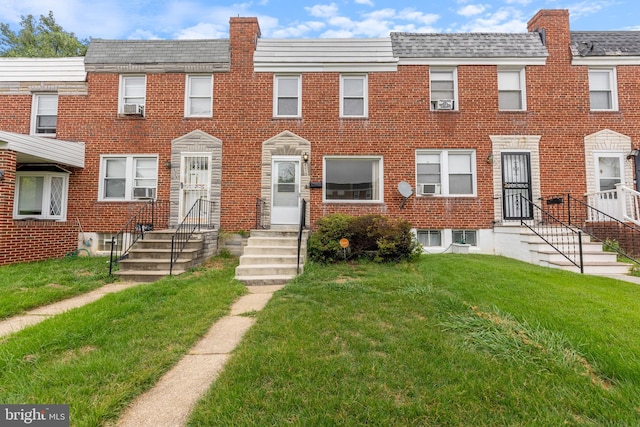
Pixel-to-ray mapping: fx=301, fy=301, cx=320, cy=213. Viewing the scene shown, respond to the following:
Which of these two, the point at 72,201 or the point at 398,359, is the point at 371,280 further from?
the point at 72,201

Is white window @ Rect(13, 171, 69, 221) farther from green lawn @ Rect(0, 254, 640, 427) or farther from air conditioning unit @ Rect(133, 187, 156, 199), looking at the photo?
green lawn @ Rect(0, 254, 640, 427)

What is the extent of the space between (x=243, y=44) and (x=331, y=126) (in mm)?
3946

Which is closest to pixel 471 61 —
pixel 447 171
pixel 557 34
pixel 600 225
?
pixel 557 34

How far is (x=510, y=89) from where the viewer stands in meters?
9.70

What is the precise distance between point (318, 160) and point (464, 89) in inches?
204

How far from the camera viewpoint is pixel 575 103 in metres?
9.37

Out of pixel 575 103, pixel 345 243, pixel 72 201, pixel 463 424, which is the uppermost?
pixel 575 103

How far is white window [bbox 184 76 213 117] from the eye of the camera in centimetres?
985

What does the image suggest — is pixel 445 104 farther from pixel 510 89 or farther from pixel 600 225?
pixel 600 225

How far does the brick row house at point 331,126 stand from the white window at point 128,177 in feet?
0.14

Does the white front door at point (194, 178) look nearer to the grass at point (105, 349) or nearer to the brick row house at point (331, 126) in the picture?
the brick row house at point (331, 126)

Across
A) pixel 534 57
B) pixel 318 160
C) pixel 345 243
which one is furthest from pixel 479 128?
pixel 345 243

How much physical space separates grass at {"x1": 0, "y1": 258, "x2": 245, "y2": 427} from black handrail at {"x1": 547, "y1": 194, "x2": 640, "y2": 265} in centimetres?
937

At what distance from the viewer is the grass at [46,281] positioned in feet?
15.1
